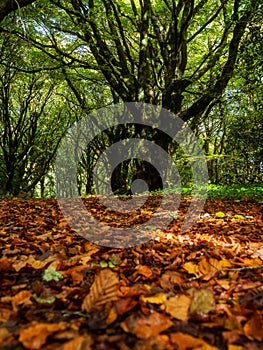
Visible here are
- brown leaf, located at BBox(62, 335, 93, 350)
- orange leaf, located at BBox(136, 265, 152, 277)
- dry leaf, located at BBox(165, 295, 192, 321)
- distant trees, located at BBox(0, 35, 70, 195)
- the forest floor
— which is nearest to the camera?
brown leaf, located at BBox(62, 335, 93, 350)

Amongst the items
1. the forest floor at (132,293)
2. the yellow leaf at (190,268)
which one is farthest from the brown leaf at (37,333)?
the yellow leaf at (190,268)

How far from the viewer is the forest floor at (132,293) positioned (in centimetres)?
129

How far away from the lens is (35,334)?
1271 millimetres

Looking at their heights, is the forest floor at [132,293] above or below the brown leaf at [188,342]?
above

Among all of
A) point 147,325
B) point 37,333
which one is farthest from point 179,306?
point 37,333

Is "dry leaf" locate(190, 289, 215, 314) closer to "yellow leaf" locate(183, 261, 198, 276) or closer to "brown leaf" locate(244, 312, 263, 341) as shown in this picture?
"brown leaf" locate(244, 312, 263, 341)

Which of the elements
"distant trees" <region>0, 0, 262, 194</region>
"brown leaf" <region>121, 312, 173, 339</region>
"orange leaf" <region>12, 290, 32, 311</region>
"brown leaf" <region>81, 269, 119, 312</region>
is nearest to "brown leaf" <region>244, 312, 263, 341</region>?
"brown leaf" <region>121, 312, 173, 339</region>

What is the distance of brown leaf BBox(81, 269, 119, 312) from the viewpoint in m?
1.57

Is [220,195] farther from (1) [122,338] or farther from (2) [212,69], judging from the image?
(1) [122,338]

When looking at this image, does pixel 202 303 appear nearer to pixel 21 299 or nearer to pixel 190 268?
pixel 190 268

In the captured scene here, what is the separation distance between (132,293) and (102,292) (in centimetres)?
17

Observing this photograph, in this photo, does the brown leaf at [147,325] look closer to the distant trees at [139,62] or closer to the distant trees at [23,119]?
the distant trees at [139,62]

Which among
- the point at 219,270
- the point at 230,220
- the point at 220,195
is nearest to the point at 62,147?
the point at 220,195

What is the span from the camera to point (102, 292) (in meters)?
1.68
